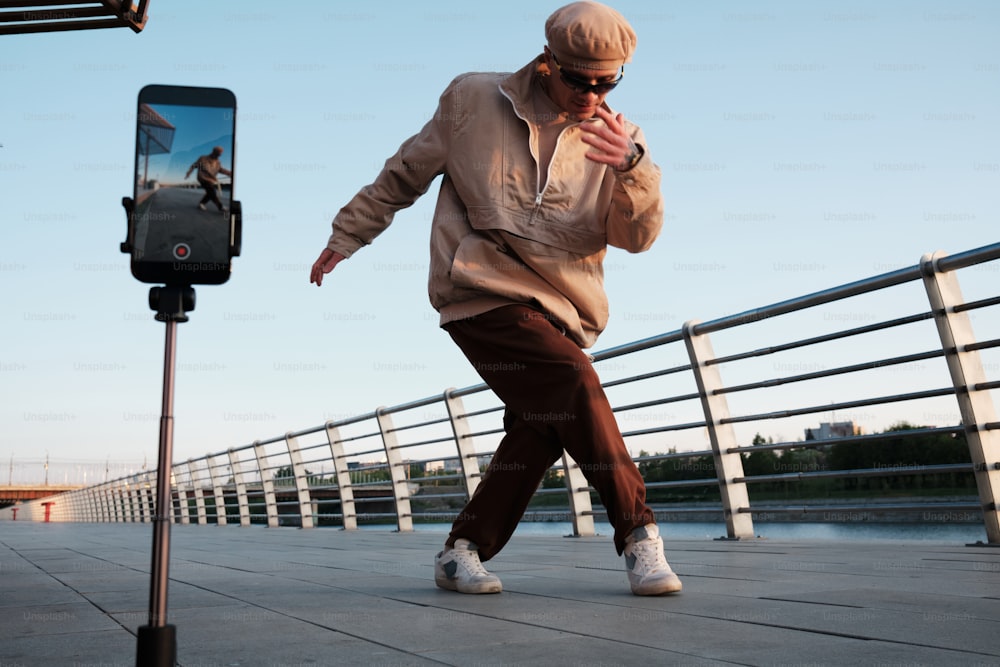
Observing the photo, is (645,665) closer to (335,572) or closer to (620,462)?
(620,462)

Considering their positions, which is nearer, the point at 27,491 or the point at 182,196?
the point at 182,196

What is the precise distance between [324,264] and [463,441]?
4680 mm

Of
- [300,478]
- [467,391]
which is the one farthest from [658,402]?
[300,478]

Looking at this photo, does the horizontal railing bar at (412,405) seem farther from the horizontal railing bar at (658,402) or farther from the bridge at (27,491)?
the bridge at (27,491)

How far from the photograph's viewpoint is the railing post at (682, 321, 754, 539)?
203 inches

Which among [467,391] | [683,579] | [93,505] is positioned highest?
[93,505]

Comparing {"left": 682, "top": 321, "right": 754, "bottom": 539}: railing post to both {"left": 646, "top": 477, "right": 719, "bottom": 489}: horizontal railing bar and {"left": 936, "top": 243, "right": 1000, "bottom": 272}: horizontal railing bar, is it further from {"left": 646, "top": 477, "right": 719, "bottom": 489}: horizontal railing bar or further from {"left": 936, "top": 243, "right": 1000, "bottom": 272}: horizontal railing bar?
{"left": 936, "top": 243, "right": 1000, "bottom": 272}: horizontal railing bar

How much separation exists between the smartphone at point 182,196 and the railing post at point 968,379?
11.3 ft

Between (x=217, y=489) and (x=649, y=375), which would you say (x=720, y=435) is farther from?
(x=217, y=489)

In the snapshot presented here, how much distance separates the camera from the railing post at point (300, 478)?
34.7 feet

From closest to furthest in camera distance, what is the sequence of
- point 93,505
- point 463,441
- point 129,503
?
point 463,441 → point 129,503 → point 93,505

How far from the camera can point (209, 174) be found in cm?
148

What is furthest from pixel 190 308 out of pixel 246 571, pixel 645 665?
pixel 246 571

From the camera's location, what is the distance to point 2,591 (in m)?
2.99
